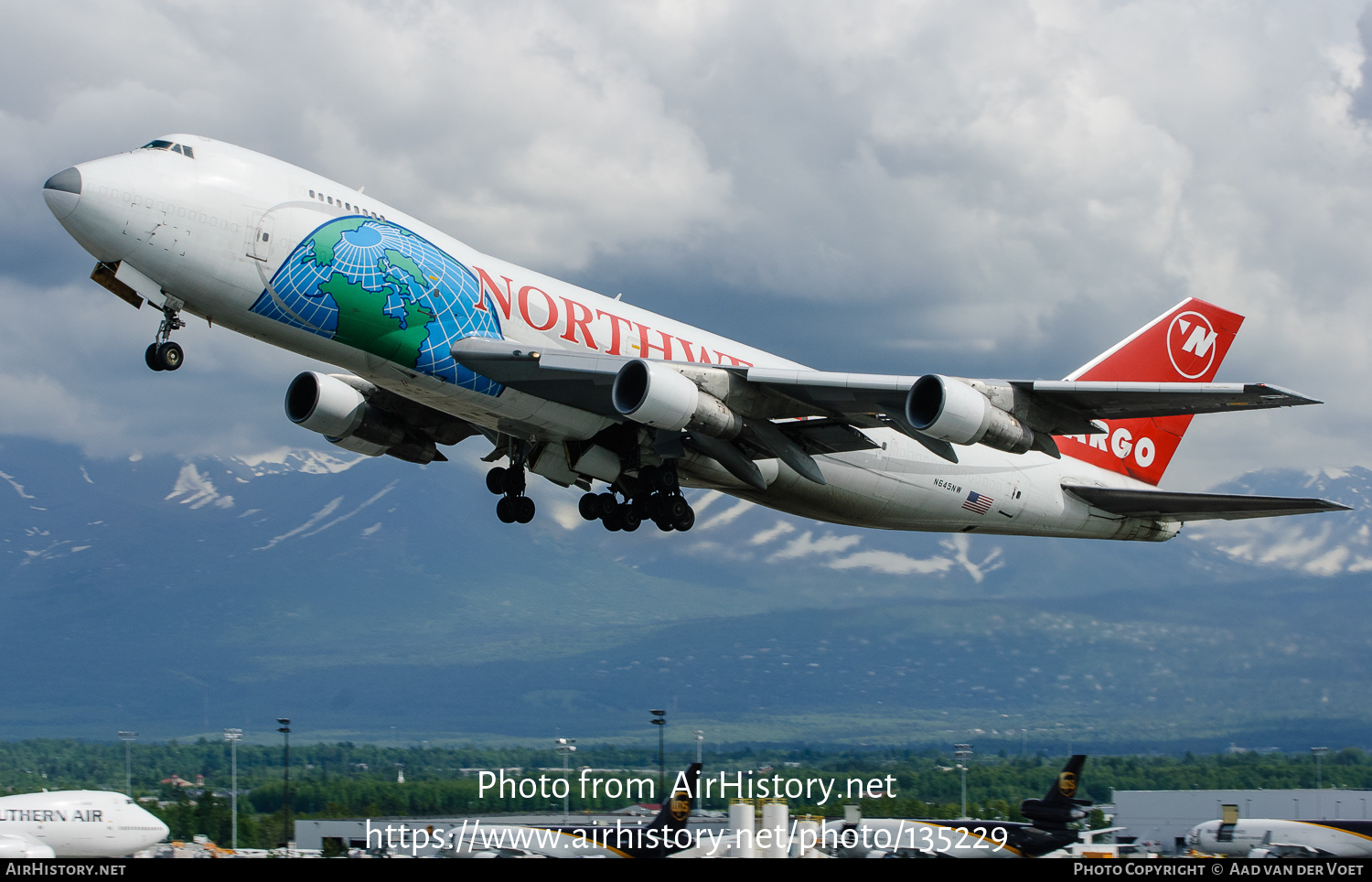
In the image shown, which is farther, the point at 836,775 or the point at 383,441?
the point at 836,775

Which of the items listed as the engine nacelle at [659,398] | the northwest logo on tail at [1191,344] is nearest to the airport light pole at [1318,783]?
the northwest logo on tail at [1191,344]

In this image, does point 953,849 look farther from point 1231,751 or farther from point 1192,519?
point 1231,751

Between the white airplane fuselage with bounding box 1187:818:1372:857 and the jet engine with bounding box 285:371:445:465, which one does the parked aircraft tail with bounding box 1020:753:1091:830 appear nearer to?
the white airplane fuselage with bounding box 1187:818:1372:857

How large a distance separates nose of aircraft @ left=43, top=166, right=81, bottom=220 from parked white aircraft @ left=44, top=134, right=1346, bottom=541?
0.04 meters

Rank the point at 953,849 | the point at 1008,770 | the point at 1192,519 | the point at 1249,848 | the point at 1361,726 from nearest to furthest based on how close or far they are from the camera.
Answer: the point at 953,849
the point at 1192,519
the point at 1249,848
the point at 1008,770
the point at 1361,726

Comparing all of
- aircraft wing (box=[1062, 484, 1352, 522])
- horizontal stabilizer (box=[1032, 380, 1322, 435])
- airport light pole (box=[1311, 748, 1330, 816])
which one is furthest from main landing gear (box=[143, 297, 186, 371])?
airport light pole (box=[1311, 748, 1330, 816])

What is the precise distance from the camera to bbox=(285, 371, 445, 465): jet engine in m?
29.2

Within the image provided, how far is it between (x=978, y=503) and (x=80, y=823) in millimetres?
25578

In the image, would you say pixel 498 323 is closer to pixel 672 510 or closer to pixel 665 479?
pixel 665 479

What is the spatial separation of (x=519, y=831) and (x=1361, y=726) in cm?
6620

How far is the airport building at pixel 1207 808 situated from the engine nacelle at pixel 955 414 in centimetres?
2686

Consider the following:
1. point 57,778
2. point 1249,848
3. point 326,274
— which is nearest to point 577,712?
point 57,778

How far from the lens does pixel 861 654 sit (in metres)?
145

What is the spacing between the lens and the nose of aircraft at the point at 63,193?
2178 cm
